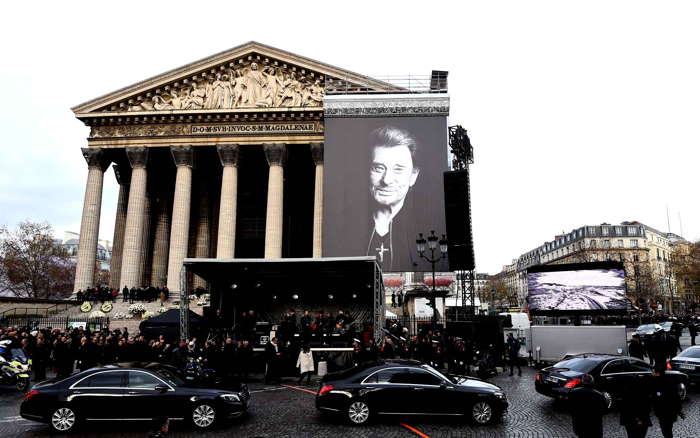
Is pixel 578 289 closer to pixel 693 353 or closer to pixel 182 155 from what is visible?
pixel 693 353

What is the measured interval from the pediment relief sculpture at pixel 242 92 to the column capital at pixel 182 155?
2.95 metres

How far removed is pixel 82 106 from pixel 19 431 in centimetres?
3201

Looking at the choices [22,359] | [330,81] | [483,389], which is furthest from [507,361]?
[330,81]

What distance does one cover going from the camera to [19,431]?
10.1 m

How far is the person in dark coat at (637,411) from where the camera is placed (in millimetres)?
7434

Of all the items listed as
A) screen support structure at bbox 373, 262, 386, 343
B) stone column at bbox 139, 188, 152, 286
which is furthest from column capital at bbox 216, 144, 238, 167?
screen support structure at bbox 373, 262, 386, 343

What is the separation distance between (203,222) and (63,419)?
32557 mm

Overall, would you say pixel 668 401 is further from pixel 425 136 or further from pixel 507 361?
pixel 425 136

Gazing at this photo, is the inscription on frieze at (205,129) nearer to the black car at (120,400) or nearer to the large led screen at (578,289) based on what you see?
the large led screen at (578,289)

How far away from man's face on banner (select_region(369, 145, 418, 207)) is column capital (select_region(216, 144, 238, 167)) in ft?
33.4

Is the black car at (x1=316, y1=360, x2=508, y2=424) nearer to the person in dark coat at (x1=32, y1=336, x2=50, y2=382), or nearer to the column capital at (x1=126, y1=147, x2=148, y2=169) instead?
the person in dark coat at (x1=32, y1=336, x2=50, y2=382)

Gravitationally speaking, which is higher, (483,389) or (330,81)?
(330,81)

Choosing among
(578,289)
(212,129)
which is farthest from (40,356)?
(212,129)

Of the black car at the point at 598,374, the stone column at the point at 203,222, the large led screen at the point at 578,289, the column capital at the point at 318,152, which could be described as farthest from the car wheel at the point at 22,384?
the stone column at the point at 203,222
